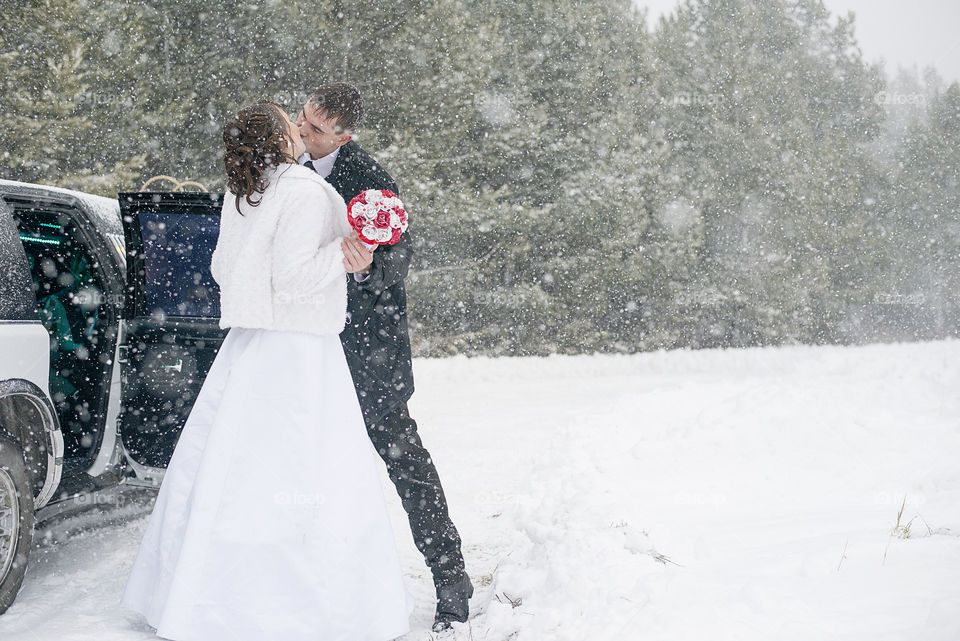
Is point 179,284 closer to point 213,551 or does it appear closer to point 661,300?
point 213,551

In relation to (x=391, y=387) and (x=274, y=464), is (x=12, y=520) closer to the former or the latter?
(x=274, y=464)

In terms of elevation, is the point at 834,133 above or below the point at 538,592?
above

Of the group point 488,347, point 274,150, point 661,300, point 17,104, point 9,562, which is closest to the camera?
point 274,150

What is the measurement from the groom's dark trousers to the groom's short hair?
0.49 ft

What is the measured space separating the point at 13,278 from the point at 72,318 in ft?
3.89

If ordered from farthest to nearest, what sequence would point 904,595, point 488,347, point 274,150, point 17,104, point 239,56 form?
point 488,347 < point 239,56 < point 17,104 < point 274,150 < point 904,595

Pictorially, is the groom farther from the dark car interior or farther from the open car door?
the dark car interior

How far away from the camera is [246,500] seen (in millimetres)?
2812

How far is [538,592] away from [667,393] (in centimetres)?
577

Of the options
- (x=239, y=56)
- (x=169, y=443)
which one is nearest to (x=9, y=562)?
(x=169, y=443)

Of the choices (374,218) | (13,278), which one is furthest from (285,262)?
(13,278)

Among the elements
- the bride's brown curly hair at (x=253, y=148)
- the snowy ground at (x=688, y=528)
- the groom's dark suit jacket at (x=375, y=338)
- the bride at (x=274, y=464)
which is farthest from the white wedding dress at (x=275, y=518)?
the bride's brown curly hair at (x=253, y=148)

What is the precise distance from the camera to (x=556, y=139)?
1969 centimetres

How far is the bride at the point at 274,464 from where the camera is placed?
275cm
